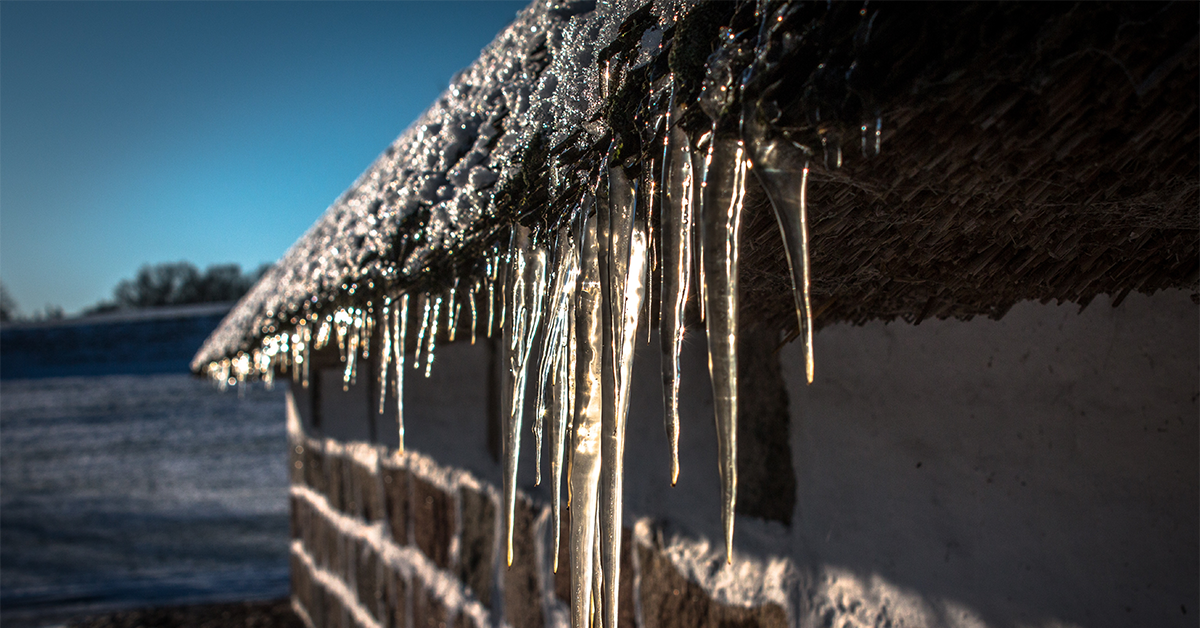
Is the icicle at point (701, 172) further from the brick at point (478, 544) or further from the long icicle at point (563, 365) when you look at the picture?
the brick at point (478, 544)

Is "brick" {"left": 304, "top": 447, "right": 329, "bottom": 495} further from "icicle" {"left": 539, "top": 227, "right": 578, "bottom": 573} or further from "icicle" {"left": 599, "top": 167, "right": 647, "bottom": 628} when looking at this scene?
"icicle" {"left": 599, "top": 167, "right": 647, "bottom": 628}

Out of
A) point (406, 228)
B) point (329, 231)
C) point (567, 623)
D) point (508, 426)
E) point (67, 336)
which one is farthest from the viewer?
point (67, 336)

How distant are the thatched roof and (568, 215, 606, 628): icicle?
0.26 feet

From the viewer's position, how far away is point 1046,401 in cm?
77

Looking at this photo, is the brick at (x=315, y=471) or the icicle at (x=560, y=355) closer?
the icicle at (x=560, y=355)

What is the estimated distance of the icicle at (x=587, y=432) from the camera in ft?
2.07

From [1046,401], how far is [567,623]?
103 cm

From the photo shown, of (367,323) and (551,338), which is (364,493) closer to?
(367,323)

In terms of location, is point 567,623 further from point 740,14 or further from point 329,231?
point 740,14

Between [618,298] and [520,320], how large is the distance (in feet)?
0.77

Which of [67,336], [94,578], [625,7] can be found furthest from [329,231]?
[67,336]

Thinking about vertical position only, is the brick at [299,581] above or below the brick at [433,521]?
below

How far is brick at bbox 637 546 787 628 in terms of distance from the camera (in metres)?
1.03

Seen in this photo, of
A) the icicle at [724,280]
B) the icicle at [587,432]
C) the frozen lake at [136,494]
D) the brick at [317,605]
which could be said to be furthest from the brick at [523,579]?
the frozen lake at [136,494]
